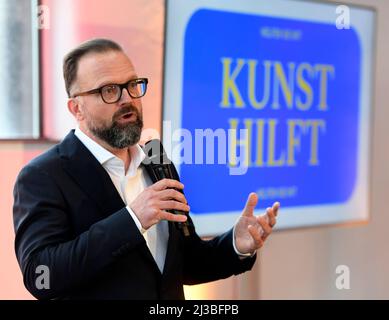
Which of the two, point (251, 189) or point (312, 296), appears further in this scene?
point (312, 296)

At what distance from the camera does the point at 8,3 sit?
6.90 ft

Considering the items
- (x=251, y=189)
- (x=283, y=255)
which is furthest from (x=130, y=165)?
(x=283, y=255)

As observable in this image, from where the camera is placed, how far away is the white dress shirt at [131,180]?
1402 millimetres

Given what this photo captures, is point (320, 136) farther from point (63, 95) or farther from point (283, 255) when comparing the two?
point (63, 95)

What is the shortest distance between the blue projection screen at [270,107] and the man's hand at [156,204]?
92 centimetres

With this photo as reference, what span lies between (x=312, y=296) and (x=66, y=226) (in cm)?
230

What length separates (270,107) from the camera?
2.43 metres

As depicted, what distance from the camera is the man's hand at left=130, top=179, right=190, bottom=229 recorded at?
1206 millimetres

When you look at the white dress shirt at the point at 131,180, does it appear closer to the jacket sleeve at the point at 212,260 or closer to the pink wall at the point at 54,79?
the jacket sleeve at the point at 212,260
